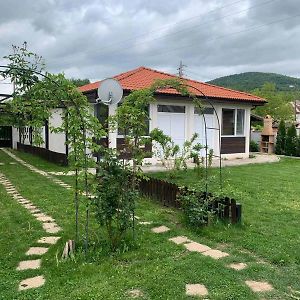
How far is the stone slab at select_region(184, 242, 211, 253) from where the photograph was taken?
4441 millimetres

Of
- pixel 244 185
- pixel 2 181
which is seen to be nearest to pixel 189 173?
pixel 244 185

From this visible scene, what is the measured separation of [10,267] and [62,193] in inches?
162

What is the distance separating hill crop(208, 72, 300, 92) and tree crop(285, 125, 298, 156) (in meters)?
39.4

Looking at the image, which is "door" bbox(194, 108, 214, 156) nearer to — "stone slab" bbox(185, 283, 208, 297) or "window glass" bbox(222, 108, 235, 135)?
"window glass" bbox(222, 108, 235, 135)

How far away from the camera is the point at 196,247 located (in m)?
4.55

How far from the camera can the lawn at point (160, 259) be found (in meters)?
3.37

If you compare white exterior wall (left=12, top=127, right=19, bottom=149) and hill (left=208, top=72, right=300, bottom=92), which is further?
hill (left=208, top=72, right=300, bottom=92)

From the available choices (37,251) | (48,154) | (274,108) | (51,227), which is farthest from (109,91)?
(274,108)

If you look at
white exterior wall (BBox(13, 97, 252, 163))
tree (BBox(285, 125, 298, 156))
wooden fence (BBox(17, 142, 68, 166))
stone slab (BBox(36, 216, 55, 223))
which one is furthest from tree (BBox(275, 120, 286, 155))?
stone slab (BBox(36, 216, 55, 223))

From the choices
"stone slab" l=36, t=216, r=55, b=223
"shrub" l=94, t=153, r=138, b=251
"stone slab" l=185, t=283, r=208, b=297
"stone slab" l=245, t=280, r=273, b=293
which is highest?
"shrub" l=94, t=153, r=138, b=251

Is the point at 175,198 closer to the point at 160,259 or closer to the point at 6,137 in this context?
the point at 160,259

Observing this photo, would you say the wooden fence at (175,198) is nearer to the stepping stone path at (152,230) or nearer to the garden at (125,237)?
the garden at (125,237)

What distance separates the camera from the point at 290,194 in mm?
8250

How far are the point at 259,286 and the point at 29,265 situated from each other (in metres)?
2.46
